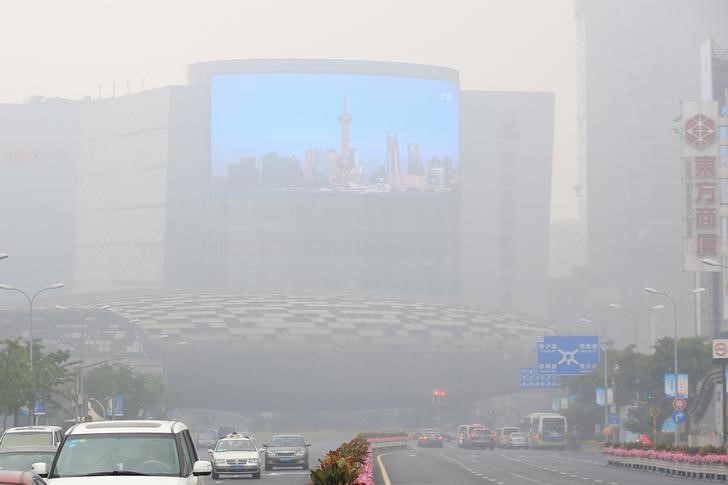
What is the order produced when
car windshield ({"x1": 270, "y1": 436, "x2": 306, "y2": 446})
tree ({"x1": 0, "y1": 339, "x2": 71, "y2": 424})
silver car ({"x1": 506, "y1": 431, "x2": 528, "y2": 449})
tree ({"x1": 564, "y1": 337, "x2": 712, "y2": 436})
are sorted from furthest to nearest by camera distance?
silver car ({"x1": 506, "y1": 431, "x2": 528, "y2": 449}), tree ({"x1": 564, "y1": 337, "x2": 712, "y2": 436}), tree ({"x1": 0, "y1": 339, "x2": 71, "y2": 424}), car windshield ({"x1": 270, "y1": 436, "x2": 306, "y2": 446})

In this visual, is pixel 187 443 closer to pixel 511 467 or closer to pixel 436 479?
pixel 436 479

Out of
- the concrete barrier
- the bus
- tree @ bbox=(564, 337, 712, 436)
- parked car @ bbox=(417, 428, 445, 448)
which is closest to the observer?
→ tree @ bbox=(564, 337, 712, 436)

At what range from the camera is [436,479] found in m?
58.5

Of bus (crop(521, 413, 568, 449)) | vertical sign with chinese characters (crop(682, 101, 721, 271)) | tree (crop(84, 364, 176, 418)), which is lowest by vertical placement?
bus (crop(521, 413, 568, 449))

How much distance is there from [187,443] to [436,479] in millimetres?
34814

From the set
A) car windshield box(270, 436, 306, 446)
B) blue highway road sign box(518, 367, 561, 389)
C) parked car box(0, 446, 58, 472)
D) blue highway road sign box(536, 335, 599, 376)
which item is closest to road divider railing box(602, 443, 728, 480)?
car windshield box(270, 436, 306, 446)

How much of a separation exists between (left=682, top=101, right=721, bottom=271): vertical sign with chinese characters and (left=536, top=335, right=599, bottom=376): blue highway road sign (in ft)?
61.7

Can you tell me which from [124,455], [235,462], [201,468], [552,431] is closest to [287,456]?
[235,462]

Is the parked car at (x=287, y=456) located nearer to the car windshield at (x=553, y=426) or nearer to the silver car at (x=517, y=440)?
the car windshield at (x=553, y=426)

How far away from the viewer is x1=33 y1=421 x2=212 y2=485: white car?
898 inches

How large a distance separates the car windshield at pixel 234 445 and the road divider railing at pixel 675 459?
19118 mm

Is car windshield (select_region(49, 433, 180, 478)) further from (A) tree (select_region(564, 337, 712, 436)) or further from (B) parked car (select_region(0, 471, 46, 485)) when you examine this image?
(A) tree (select_region(564, 337, 712, 436))

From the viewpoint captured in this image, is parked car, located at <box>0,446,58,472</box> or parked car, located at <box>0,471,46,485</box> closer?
parked car, located at <box>0,471,46,485</box>

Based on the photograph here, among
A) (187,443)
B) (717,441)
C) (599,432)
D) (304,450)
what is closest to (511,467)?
(304,450)
